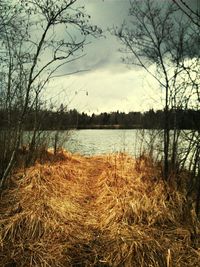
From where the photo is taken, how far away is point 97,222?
533 centimetres

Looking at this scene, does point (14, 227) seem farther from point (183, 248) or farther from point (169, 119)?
point (169, 119)

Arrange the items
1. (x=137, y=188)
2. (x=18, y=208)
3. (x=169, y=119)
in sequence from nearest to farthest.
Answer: (x=18, y=208)
(x=137, y=188)
(x=169, y=119)

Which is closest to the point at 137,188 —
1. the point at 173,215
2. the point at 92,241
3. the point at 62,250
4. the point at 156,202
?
the point at 156,202

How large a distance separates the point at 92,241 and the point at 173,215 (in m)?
1.45

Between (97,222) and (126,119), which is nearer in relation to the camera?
(97,222)

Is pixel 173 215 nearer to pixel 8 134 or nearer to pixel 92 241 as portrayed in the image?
pixel 92 241

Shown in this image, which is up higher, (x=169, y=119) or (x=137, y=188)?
(x=169, y=119)

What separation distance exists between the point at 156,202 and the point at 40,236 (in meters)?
1.96

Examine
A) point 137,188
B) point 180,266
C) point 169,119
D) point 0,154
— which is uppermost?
point 169,119

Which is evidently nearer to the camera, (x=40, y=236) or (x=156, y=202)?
(x=40, y=236)

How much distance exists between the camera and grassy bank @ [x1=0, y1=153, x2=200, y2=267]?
4.24 meters

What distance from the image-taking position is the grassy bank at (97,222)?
424cm

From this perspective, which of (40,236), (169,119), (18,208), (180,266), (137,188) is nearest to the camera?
(180,266)

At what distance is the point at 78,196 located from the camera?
260 inches
